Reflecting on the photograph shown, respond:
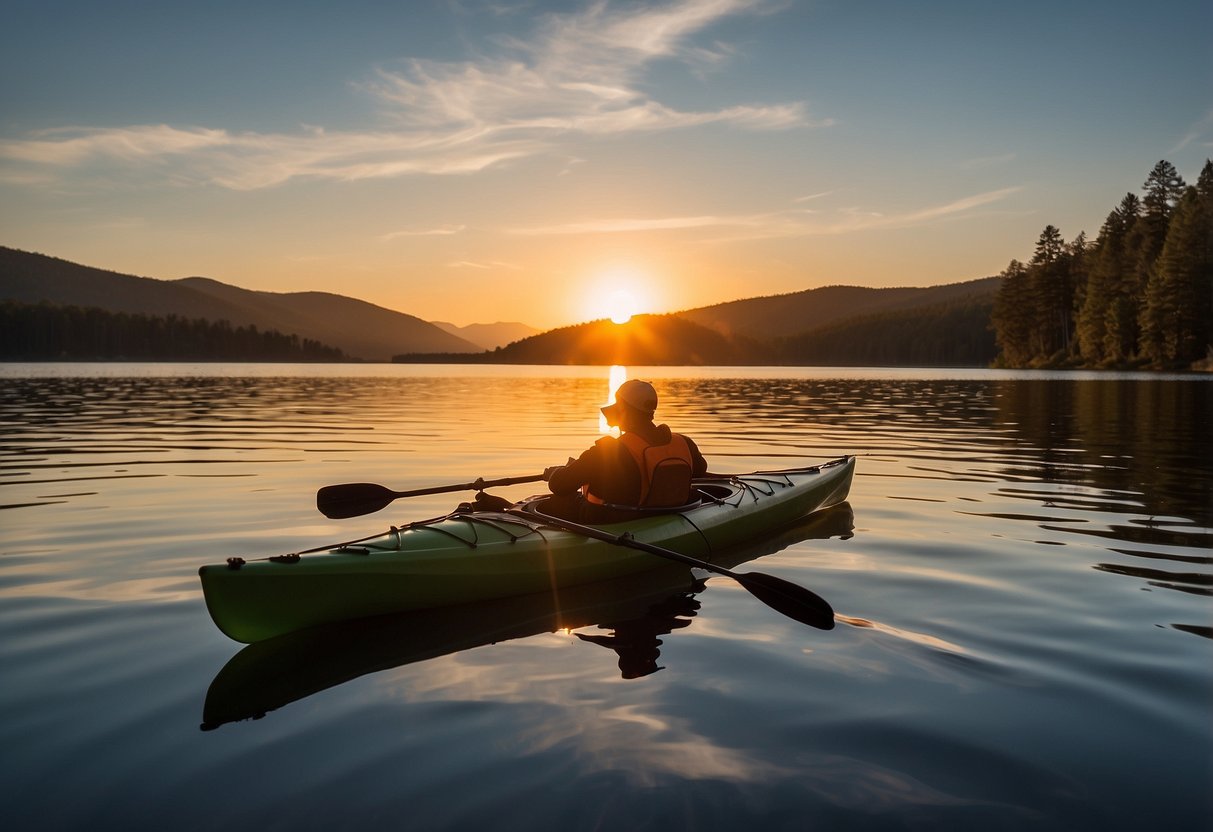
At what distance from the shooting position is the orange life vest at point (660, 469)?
26.9ft

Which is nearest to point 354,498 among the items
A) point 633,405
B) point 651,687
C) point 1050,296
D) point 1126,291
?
point 633,405

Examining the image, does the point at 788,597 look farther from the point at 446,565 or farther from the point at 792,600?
the point at 446,565

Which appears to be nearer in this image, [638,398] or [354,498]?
[638,398]

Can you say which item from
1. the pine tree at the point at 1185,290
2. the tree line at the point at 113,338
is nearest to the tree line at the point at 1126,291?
the pine tree at the point at 1185,290

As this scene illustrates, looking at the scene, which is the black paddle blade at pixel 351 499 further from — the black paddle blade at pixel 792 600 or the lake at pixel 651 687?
the black paddle blade at pixel 792 600

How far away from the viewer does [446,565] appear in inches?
271

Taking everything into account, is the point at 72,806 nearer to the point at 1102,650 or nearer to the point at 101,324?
the point at 1102,650

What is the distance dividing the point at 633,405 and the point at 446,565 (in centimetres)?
221

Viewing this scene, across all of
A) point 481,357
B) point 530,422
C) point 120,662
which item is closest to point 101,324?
point 481,357

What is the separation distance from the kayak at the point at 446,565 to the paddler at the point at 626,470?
185 millimetres

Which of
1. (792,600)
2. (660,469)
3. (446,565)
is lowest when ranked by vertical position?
(792,600)

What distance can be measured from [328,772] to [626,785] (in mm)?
1445

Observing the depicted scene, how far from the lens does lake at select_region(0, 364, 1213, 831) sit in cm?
392

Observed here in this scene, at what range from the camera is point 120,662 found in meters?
5.75
